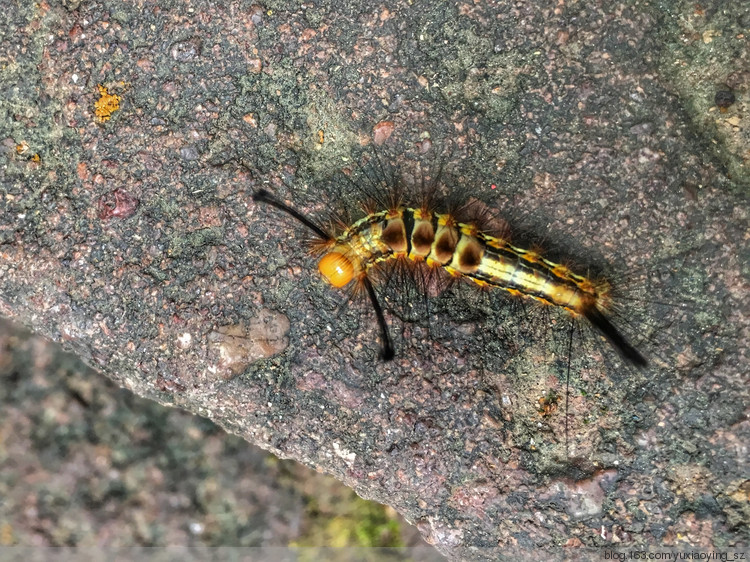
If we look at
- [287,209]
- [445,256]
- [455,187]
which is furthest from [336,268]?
[455,187]

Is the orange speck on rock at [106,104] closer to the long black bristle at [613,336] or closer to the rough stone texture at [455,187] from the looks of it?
the rough stone texture at [455,187]

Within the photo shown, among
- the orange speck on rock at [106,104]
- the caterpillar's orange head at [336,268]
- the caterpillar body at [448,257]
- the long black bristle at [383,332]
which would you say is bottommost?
the long black bristle at [383,332]

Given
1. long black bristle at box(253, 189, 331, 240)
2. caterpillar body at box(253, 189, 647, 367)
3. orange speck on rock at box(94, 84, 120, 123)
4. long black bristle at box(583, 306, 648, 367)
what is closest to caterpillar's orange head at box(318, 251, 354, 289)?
caterpillar body at box(253, 189, 647, 367)

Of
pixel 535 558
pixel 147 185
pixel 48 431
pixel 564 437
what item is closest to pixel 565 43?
pixel 564 437

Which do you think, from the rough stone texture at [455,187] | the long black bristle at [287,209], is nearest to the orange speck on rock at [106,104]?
the rough stone texture at [455,187]

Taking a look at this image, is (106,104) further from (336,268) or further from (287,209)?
(336,268)

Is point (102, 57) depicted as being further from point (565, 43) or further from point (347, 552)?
point (347, 552)

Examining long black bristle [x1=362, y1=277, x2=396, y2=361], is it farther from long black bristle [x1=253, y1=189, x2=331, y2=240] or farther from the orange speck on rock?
the orange speck on rock
